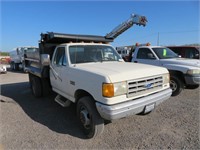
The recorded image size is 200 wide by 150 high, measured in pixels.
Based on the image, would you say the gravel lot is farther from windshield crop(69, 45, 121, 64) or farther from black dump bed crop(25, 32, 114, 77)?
windshield crop(69, 45, 121, 64)

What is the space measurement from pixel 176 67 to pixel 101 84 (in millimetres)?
4209

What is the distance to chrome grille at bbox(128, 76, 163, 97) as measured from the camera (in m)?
3.06

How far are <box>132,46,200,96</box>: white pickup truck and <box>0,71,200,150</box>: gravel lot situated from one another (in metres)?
0.83

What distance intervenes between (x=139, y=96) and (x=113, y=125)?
1.13 m

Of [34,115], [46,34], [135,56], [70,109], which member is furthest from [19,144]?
[135,56]

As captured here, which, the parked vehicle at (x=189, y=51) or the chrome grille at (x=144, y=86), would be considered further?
the parked vehicle at (x=189, y=51)

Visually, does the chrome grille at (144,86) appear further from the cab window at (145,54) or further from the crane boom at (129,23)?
the crane boom at (129,23)

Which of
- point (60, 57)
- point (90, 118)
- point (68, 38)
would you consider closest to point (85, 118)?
point (90, 118)

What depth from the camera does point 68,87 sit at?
13.1 ft

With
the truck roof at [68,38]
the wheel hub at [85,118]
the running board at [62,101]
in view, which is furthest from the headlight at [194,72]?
the running board at [62,101]

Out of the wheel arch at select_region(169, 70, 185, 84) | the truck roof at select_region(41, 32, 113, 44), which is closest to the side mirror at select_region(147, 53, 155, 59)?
the wheel arch at select_region(169, 70, 185, 84)

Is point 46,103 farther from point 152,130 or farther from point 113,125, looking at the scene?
point 152,130

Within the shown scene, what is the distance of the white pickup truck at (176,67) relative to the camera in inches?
220

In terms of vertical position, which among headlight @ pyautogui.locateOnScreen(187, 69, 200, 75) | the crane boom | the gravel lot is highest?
the crane boom
